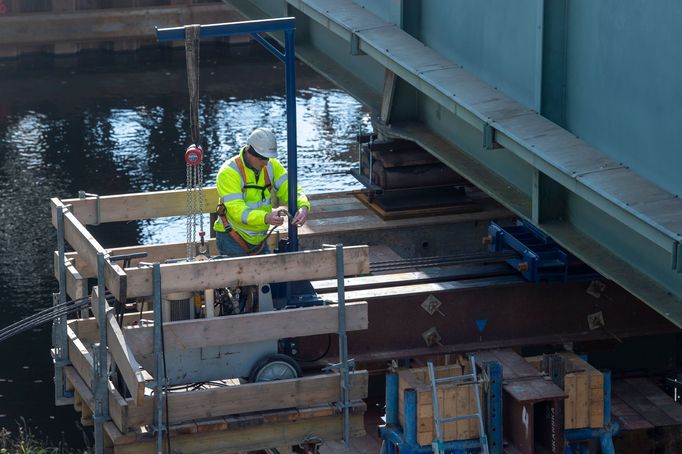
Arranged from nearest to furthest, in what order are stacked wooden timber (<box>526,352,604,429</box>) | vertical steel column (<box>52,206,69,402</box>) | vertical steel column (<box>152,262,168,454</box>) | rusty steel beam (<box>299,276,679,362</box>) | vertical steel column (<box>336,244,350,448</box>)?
vertical steel column (<box>152,262,168,454</box>) < vertical steel column (<box>336,244,350,448</box>) < vertical steel column (<box>52,206,69,402</box>) < stacked wooden timber (<box>526,352,604,429</box>) < rusty steel beam (<box>299,276,679,362</box>)

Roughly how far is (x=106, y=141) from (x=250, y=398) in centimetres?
1627

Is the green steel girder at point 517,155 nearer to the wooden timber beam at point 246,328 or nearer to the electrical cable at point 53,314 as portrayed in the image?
the wooden timber beam at point 246,328

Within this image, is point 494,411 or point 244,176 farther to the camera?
point 494,411

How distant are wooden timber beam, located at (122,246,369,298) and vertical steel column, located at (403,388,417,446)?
1.32 metres

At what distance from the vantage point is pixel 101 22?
32531 millimetres

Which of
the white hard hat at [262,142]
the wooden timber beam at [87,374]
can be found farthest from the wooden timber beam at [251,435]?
the white hard hat at [262,142]

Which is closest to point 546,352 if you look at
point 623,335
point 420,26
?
point 623,335

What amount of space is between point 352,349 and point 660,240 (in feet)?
11.6

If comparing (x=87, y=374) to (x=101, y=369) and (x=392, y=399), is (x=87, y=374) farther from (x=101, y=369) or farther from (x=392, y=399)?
(x=392, y=399)

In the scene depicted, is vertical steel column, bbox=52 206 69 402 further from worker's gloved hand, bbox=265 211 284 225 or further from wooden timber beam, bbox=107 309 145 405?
worker's gloved hand, bbox=265 211 284 225

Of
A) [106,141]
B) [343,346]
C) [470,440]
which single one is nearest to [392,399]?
[470,440]

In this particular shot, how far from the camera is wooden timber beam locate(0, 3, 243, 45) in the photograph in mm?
31719

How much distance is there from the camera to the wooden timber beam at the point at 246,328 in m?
9.95

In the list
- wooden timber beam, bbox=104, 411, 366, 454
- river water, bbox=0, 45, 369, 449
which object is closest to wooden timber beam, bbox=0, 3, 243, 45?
river water, bbox=0, 45, 369, 449
